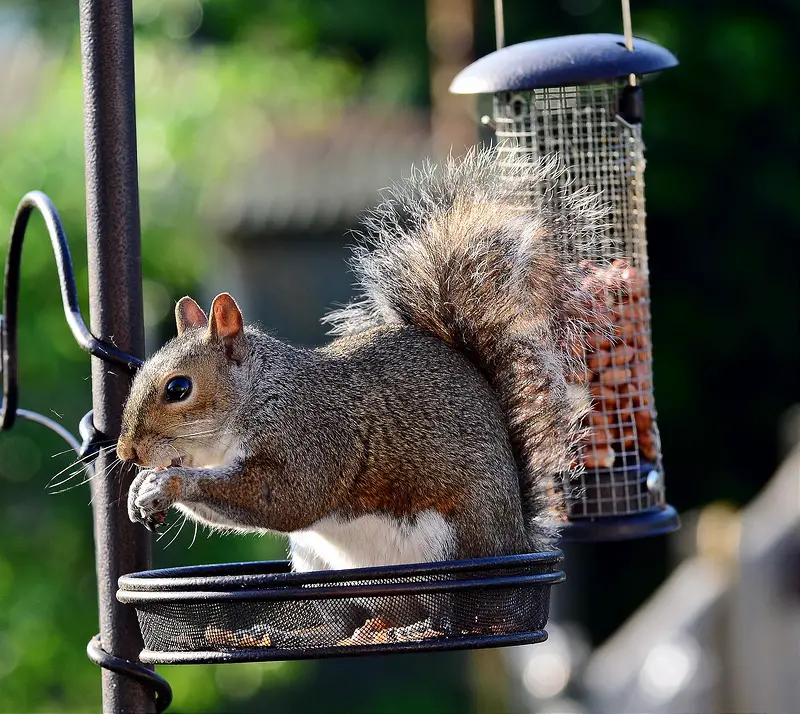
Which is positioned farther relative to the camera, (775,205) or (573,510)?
(775,205)

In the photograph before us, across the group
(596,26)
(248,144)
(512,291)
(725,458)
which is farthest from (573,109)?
(725,458)

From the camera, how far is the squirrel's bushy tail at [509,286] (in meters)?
1.57

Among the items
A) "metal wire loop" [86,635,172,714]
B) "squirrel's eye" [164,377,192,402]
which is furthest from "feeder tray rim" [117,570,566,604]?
"squirrel's eye" [164,377,192,402]

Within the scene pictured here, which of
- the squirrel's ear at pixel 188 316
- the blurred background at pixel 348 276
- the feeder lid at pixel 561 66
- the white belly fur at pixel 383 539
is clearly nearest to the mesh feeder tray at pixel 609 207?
the feeder lid at pixel 561 66

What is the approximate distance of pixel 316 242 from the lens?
545 centimetres

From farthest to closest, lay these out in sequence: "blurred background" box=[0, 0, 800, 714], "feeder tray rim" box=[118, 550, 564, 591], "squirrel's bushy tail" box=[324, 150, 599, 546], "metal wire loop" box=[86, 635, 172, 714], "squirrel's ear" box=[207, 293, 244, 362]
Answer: "blurred background" box=[0, 0, 800, 714] → "squirrel's bushy tail" box=[324, 150, 599, 546] → "squirrel's ear" box=[207, 293, 244, 362] → "metal wire loop" box=[86, 635, 172, 714] → "feeder tray rim" box=[118, 550, 564, 591]

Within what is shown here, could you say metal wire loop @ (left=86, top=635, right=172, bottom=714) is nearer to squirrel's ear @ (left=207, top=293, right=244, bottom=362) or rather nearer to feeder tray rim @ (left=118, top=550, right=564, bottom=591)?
feeder tray rim @ (left=118, top=550, right=564, bottom=591)

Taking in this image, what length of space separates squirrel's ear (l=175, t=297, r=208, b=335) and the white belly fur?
29cm

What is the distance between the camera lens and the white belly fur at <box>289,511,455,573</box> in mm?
1433

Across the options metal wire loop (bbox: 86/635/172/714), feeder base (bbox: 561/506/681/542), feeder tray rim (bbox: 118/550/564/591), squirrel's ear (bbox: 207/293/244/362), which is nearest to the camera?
feeder tray rim (bbox: 118/550/564/591)

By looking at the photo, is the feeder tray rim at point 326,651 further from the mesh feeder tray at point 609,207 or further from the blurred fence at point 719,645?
the blurred fence at point 719,645

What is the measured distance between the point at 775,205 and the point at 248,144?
7.56 ft

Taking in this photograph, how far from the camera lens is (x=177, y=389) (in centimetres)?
142

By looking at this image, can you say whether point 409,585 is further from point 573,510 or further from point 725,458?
point 725,458
